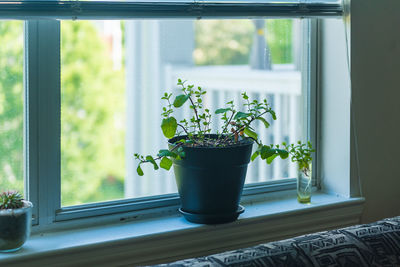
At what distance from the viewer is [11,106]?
4.91 feet

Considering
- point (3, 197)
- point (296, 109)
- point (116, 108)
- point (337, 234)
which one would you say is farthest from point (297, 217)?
point (3, 197)

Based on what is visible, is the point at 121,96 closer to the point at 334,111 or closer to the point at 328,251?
the point at 334,111

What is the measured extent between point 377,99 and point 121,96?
2.96 ft

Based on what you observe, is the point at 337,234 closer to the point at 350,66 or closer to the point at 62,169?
the point at 350,66

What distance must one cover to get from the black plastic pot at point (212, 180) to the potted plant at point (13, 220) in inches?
17.5

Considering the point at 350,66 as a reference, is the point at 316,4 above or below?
above

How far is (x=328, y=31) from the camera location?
6.45 ft

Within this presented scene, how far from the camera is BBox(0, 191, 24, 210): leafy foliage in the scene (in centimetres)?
139

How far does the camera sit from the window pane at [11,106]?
148 centimetres

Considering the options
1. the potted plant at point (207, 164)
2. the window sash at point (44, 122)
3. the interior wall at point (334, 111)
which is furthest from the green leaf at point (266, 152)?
the window sash at point (44, 122)

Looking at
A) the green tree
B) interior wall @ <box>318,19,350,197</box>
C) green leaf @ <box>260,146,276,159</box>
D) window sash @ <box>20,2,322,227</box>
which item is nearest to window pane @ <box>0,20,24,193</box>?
window sash @ <box>20,2,322,227</box>

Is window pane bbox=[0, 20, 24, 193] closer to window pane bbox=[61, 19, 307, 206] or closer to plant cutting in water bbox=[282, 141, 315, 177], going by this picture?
window pane bbox=[61, 19, 307, 206]

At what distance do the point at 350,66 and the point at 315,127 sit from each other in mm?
258

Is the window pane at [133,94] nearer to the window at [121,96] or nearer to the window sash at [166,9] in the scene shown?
the window at [121,96]
